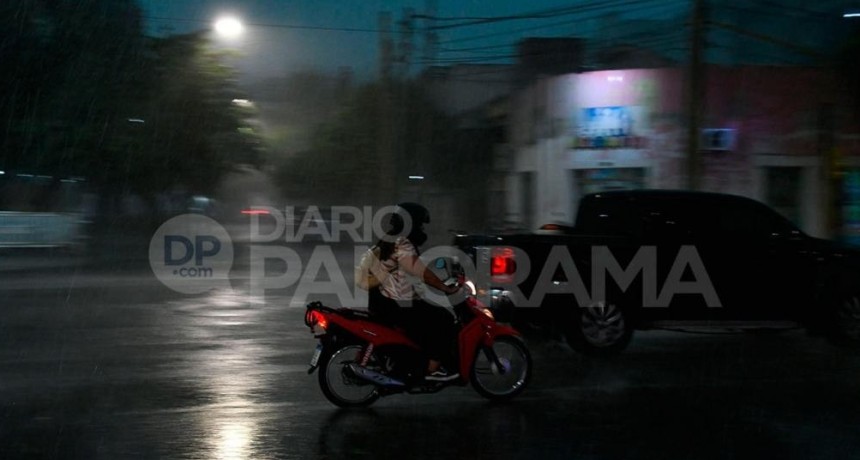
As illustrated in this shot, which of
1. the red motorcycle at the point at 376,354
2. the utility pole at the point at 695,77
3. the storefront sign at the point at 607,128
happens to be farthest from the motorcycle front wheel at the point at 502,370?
the storefront sign at the point at 607,128

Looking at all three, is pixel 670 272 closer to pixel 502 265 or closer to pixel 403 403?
pixel 502 265

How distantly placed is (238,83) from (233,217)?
18.1m

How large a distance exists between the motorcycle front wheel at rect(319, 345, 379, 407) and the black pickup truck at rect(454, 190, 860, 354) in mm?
2667

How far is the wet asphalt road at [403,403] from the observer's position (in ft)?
22.4

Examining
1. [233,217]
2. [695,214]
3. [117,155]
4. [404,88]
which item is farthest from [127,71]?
[695,214]

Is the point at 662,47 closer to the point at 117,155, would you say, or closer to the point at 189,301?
the point at 189,301

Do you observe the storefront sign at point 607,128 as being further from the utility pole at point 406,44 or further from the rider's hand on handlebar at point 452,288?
the rider's hand on handlebar at point 452,288

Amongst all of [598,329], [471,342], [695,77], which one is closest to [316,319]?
[471,342]

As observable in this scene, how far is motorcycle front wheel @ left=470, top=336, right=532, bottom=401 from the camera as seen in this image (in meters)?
8.33

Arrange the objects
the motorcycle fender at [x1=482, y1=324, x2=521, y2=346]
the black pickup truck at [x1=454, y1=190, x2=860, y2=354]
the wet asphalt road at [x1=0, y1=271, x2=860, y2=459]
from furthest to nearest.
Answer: the black pickup truck at [x1=454, y1=190, x2=860, y2=354]
the motorcycle fender at [x1=482, y1=324, x2=521, y2=346]
the wet asphalt road at [x1=0, y1=271, x2=860, y2=459]

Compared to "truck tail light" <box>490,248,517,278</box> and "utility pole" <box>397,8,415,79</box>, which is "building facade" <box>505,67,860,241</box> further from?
"truck tail light" <box>490,248,517,278</box>

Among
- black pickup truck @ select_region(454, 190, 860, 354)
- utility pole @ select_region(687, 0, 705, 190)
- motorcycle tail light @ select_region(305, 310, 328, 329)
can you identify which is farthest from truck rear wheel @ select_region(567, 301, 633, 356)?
utility pole @ select_region(687, 0, 705, 190)

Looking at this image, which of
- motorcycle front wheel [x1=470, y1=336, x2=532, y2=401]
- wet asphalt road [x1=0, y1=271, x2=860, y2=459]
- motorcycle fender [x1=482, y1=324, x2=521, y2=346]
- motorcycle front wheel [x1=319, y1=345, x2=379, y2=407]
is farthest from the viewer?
motorcycle front wheel [x1=470, y1=336, x2=532, y2=401]

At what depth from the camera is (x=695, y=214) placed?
37.4ft
